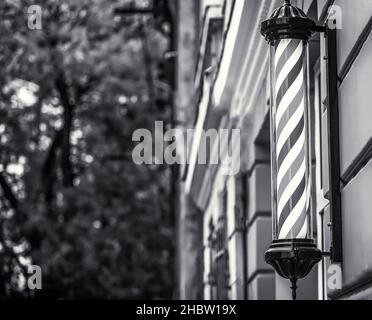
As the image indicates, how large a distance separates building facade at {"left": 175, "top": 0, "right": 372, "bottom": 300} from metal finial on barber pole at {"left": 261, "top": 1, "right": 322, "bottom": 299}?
8.6 inches

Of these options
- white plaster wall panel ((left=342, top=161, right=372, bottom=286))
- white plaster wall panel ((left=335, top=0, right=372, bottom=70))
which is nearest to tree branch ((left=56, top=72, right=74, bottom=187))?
white plaster wall panel ((left=335, top=0, right=372, bottom=70))

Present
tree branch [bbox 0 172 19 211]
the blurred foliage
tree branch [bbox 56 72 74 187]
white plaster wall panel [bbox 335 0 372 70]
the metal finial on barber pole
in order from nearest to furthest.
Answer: white plaster wall panel [bbox 335 0 372 70]
the metal finial on barber pole
the blurred foliage
tree branch [bbox 0 172 19 211]
tree branch [bbox 56 72 74 187]

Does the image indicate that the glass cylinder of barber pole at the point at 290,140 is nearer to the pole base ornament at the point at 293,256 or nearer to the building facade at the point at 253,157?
the pole base ornament at the point at 293,256

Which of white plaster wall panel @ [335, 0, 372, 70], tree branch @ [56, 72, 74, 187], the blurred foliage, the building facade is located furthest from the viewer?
tree branch @ [56, 72, 74, 187]

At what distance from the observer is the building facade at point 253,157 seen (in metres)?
5.37

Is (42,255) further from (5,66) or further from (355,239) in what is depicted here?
(355,239)

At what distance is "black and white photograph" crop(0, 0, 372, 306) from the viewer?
18.2 ft

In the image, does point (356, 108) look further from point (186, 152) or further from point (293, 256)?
point (186, 152)

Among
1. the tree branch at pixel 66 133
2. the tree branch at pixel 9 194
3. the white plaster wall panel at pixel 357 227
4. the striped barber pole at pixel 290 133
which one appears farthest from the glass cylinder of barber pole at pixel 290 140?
the tree branch at pixel 66 133

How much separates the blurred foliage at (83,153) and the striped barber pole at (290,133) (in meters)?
15.9

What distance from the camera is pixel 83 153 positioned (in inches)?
983

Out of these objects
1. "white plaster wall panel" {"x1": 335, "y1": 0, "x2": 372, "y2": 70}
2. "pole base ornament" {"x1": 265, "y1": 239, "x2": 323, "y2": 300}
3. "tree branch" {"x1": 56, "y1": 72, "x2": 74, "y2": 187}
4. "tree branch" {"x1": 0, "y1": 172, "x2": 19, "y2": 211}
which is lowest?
"pole base ornament" {"x1": 265, "y1": 239, "x2": 323, "y2": 300}

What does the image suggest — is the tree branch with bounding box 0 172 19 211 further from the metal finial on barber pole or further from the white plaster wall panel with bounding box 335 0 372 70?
the metal finial on barber pole
